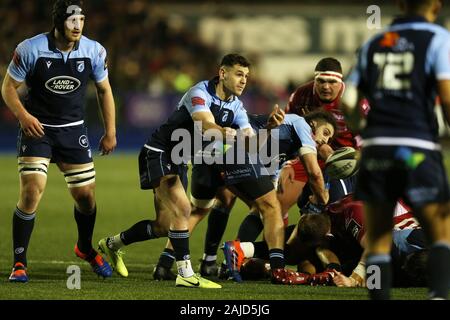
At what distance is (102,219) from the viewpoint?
13.5 m

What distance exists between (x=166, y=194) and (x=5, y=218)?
5.84 m

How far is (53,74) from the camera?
8.36 m

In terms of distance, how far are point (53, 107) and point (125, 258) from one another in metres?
2.39

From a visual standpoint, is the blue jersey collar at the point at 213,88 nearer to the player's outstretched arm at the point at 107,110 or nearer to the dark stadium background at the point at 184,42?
the player's outstretched arm at the point at 107,110

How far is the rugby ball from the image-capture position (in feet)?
29.7

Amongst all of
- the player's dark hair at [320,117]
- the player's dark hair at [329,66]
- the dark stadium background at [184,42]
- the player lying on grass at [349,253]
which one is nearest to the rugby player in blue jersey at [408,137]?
the player lying on grass at [349,253]

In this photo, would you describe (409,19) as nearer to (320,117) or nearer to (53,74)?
(53,74)

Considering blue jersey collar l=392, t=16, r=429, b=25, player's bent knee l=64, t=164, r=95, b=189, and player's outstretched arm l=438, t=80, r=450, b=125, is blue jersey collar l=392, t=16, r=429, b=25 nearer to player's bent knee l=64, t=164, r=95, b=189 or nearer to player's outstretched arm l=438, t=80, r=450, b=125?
player's outstretched arm l=438, t=80, r=450, b=125

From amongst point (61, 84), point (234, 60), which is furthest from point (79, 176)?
point (234, 60)

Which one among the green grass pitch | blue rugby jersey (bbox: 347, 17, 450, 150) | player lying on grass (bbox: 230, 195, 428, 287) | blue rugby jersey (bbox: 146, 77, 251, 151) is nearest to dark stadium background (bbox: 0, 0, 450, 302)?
the green grass pitch

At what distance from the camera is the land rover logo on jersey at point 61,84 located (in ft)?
27.5

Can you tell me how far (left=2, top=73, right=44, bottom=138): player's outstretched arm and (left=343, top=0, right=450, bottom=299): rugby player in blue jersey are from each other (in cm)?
315

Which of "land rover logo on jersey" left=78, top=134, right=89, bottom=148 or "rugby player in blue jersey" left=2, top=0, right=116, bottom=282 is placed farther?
"land rover logo on jersey" left=78, top=134, right=89, bottom=148
